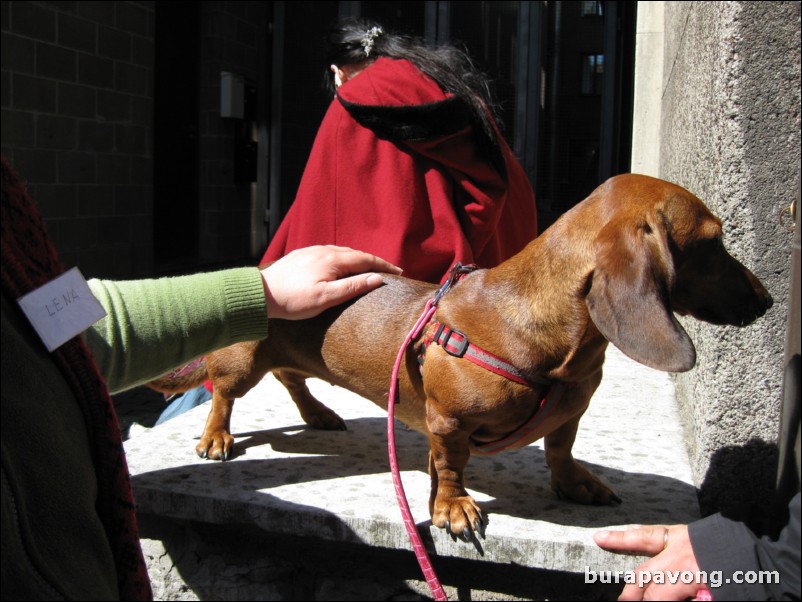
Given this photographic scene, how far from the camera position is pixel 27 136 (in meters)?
7.38

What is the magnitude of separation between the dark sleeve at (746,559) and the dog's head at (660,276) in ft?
1.06

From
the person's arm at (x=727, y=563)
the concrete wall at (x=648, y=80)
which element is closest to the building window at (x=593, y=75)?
the concrete wall at (x=648, y=80)

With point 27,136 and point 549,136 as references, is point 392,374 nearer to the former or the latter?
point 27,136

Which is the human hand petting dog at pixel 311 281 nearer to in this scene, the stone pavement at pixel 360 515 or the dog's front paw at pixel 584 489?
the stone pavement at pixel 360 515

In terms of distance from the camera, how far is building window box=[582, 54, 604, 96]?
28.8ft

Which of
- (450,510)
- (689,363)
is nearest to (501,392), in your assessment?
(450,510)

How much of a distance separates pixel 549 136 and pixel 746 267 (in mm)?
7317

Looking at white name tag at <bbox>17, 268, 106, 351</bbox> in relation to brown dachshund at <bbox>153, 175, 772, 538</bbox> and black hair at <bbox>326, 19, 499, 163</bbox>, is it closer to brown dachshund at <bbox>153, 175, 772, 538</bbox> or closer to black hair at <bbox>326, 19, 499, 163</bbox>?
brown dachshund at <bbox>153, 175, 772, 538</bbox>

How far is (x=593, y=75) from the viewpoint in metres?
8.80

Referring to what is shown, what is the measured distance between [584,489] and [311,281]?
0.96 meters

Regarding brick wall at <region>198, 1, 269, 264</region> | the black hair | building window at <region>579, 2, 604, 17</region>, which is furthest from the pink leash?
brick wall at <region>198, 1, 269, 264</region>

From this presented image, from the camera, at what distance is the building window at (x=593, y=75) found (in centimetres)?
877

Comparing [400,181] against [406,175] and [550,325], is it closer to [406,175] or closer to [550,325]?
[406,175]

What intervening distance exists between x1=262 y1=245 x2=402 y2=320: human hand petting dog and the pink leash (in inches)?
8.1
